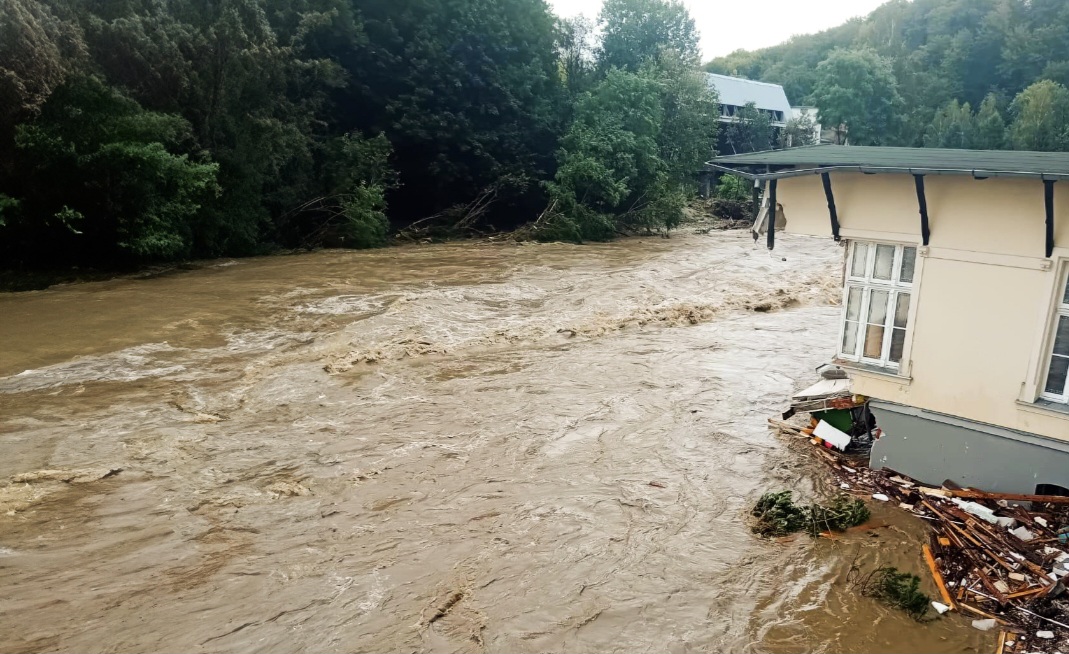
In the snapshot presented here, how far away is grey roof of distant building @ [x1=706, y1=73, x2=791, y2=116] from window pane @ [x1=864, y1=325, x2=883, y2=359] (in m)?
49.7

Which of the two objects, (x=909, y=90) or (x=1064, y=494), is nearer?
(x=1064, y=494)

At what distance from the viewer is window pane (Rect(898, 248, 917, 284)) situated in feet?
28.6

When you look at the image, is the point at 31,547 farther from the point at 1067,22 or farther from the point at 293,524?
the point at 1067,22

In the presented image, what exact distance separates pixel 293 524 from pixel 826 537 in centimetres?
567

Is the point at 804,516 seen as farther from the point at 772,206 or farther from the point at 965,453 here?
the point at 772,206

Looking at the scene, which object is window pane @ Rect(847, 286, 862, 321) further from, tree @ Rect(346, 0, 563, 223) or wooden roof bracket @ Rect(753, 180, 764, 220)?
tree @ Rect(346, 0, 563, 223)

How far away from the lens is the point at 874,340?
909cm

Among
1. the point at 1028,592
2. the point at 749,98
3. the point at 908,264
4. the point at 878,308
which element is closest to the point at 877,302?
the point at 878,308

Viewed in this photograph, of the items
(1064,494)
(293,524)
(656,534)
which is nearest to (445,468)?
(293,524)

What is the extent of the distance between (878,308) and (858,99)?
183 feet

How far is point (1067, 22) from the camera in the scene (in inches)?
2525

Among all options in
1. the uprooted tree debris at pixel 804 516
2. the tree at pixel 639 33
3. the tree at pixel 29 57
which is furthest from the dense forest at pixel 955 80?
the tree at pixel 29 57

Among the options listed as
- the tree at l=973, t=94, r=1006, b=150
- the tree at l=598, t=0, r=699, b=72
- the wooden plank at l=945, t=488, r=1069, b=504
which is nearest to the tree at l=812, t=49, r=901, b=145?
the tree at l=973, t=94, r=1006, b=150

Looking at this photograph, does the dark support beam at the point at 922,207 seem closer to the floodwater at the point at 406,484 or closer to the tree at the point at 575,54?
the floodwater at the point at 406,484
